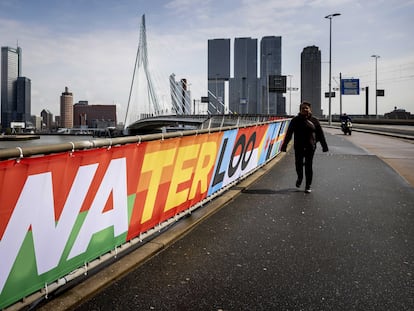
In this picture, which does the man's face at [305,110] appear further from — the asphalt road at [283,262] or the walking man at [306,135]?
the asphalt road at [283,262]

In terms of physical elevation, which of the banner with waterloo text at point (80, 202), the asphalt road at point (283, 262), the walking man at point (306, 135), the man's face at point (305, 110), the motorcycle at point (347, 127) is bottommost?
the asphalt road at point (283, 262)

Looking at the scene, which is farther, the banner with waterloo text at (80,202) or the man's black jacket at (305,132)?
the man's black jacket at (305,132)

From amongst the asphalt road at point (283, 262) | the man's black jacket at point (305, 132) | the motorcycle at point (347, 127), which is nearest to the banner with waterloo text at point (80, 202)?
the asphalt road at point (283, 262)

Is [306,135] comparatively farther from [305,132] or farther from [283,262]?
[283,262]

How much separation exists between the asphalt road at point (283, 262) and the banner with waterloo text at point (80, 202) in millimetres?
316

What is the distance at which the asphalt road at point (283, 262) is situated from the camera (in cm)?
328

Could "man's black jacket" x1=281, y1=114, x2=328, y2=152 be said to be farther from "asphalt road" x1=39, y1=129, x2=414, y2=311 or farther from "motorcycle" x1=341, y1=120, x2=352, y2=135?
"motorcycle" x1=341, y1=120, x2=352, y2=135

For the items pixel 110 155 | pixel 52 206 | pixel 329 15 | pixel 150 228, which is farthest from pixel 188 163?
pixel 329 15

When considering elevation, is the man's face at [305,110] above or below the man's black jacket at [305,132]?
above

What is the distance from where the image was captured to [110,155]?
12.6 feet

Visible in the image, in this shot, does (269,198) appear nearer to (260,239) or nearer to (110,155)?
(260,239)

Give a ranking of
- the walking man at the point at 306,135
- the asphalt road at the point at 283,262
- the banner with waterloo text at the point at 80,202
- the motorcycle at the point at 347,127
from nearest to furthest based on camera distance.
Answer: the banner with waterloo text at the point at 80,202
the asphalt road at the point at 283,262
the walking man at the point at 306,135
the motorcycle at the point at 347,127

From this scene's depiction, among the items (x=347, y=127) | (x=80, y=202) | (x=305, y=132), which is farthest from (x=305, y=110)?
(x=347, y=127)

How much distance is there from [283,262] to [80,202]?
2.09 m
